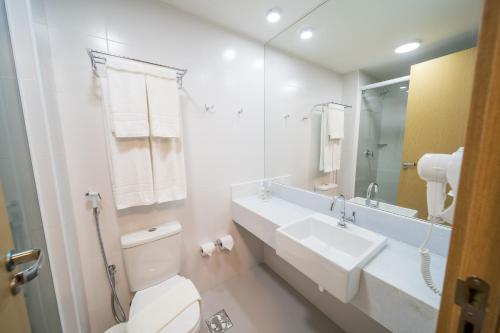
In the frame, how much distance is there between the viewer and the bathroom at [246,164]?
732 mm

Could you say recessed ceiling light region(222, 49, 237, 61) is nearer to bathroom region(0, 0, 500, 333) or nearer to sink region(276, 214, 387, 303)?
bathroom region(0, 0, 500, 333)

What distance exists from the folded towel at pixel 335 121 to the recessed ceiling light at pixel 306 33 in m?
0.67

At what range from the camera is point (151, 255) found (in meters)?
1.31

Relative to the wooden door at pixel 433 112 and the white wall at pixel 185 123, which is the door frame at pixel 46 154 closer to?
the white wall at pixel 185 123

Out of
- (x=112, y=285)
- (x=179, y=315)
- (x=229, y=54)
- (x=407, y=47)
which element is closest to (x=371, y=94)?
(x=407, y=47)

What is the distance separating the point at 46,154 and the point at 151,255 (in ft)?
2.77

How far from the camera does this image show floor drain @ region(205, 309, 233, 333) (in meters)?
1.44

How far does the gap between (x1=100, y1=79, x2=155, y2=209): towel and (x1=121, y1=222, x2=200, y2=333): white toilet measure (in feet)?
0.80

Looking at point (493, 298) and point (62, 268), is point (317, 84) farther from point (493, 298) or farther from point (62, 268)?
point (62, 268)

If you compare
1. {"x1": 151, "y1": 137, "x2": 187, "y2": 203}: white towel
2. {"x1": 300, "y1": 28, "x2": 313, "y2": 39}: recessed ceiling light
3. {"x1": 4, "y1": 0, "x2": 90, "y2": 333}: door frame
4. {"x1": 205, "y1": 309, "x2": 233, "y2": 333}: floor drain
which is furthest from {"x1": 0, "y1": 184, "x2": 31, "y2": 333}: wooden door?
{"x1": 300, "y1": 28, "x2": 313, "y2": 39}: recessed ceiling light

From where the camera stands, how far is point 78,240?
121cm

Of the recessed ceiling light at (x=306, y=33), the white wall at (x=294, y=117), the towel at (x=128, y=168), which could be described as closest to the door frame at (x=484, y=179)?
the white wall at (x=294, y=117)

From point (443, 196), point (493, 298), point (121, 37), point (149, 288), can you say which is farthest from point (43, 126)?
point (443, 196)

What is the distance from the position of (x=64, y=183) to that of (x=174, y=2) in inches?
56.4
